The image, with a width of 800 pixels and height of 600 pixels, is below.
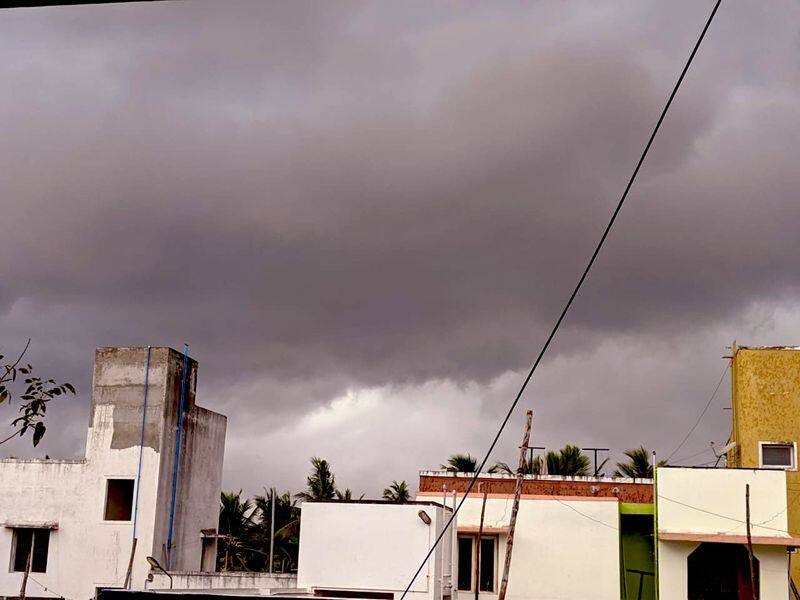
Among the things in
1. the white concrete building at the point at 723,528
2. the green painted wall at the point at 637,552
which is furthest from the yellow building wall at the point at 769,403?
the white concrete building at the point at 723,528

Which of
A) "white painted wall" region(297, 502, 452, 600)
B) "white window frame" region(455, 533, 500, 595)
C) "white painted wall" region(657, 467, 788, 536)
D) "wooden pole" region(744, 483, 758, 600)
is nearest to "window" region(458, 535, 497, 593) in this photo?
"white window frame" region(455, 533, 500, 595)

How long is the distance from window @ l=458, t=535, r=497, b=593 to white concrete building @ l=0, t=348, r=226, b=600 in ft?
24.9

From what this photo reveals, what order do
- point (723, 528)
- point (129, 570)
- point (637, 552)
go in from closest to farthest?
point (723, 528) < point (129, 570) < point (637, 552)

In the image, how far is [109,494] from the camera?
27.1 meters

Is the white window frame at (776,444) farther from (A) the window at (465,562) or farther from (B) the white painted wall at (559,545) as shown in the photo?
(A) the window at (465,562)

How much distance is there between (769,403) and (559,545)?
21.3 ft

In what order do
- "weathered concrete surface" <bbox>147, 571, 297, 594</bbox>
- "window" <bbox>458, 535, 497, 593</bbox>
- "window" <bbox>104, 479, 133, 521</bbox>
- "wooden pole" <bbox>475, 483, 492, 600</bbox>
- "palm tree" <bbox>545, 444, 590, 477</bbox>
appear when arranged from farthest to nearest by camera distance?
"palm tree" <bbox>545, 444, 590, 477</bbox>, "window" <bbox>104, 479, 133, 521</bbox>, "window" <bbox>458, 535, 497, 593</bbox>, "wooden pole" <bbox>475, 483, 492, 600</bbox>, "weathered concrete surface" <bbox>147, 571, 297, 594</bbox>

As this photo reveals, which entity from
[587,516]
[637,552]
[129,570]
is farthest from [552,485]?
[129,570]

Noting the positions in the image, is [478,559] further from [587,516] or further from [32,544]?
[32,544]

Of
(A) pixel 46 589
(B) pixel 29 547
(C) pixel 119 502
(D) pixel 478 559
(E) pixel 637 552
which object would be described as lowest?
(A) pixel 46 589

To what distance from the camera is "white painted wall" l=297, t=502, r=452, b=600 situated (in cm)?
2127

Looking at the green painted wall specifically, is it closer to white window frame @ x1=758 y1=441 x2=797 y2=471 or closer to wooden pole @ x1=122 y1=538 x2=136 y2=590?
white window frame @ x1=758 y1=441 x2=797 y2=471

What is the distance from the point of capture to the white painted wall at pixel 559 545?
25.3 m

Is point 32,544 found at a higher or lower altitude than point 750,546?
lower
